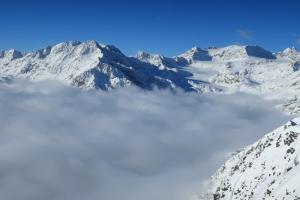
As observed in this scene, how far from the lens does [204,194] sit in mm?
121438

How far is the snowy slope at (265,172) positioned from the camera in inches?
3157

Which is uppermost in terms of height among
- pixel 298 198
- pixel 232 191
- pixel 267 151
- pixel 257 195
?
pixel 267 151

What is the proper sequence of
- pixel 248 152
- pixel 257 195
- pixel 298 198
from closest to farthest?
pixel 298 198 → pixel 257 195 → pixel 248 152

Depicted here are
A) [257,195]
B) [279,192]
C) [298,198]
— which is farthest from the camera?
[257,195]

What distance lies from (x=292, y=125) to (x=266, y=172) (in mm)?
17528

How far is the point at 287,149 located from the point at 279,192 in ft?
69.4

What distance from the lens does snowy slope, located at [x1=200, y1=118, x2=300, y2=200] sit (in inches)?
3157

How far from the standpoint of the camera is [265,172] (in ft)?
318

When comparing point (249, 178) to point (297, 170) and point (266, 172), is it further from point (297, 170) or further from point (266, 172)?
point (297, 170)

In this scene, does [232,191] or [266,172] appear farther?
[232,191]

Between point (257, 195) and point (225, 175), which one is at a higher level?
point (225, 175)

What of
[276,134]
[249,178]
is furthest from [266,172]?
[276,134]

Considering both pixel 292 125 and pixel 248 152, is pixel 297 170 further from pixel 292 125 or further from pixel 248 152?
pixel 248 152

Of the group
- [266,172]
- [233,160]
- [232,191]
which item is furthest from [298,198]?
[233,160]
